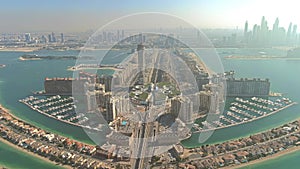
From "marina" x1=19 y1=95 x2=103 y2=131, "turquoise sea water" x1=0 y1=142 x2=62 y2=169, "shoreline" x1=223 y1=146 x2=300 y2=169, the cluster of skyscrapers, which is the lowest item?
"turquoise sea water" x1=0 y1=142 x2=62 y2=169

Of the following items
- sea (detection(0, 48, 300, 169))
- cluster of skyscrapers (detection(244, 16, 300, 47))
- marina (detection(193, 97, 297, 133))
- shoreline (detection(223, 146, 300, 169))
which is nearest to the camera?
shoreline (detection(223, 146, 300, 169))

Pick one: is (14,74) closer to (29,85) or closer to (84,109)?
(29,85)

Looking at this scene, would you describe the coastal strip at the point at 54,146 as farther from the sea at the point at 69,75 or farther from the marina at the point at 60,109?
the marina at the point at 60,109

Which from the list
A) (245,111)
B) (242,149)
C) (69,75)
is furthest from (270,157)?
(69,75)

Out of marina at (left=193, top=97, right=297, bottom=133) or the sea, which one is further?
marina at (left=193, top=97, right=297, bottom=133)

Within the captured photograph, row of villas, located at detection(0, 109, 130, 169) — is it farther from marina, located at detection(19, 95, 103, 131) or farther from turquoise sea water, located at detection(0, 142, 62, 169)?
marina, located at detection(19, 95, 103, 131)

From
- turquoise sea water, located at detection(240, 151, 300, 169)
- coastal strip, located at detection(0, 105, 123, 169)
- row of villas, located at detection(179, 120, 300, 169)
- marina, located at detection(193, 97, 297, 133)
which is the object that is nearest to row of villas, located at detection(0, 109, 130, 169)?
coastal strip, located at detection(0, 105, 123, 169)

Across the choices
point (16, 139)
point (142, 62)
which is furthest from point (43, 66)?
point (16, 139)
